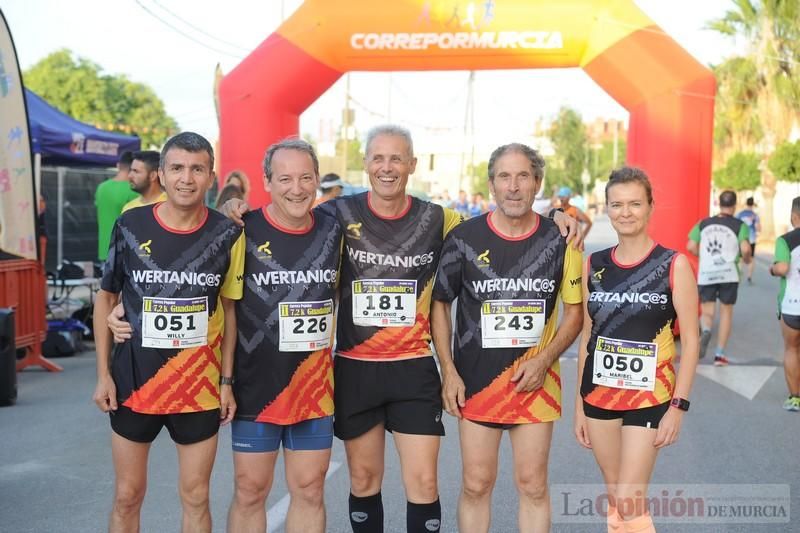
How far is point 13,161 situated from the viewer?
9.08 metres

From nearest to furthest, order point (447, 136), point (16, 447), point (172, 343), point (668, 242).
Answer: point (172, 343) < point (16, 447) < point (668, 242) < point (447, 136)

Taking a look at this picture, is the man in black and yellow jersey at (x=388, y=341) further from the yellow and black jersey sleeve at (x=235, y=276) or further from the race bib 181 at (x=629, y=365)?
the race bib 181 at (x=629, y=365)

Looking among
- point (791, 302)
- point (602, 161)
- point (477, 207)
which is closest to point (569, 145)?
point (602, 161)

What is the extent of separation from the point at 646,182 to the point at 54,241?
16.2 m

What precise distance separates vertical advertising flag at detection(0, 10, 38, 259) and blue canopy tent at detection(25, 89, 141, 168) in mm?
3504

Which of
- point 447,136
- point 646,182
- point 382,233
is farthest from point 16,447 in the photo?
point 447,136

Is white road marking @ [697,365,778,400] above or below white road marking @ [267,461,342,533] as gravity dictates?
above

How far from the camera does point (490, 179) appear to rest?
13.4 ft

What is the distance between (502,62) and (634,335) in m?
8.83

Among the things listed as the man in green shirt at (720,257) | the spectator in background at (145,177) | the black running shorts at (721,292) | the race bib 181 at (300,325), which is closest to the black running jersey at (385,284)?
the race bib 181 at (300,325)

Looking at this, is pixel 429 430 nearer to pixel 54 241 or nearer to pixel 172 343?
pixel 172 343

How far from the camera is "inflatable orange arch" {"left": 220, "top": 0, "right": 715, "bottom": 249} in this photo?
11039 mm

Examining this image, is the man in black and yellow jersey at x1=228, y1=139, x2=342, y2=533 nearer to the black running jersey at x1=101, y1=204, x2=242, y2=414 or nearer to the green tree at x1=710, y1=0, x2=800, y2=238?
the black running jersey at x1=101, y1=204, x2=242, y2=414

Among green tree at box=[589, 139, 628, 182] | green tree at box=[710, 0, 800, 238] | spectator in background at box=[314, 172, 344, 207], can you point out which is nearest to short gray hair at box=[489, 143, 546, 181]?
spectator in background at box=[314, 172, 344, 207]
